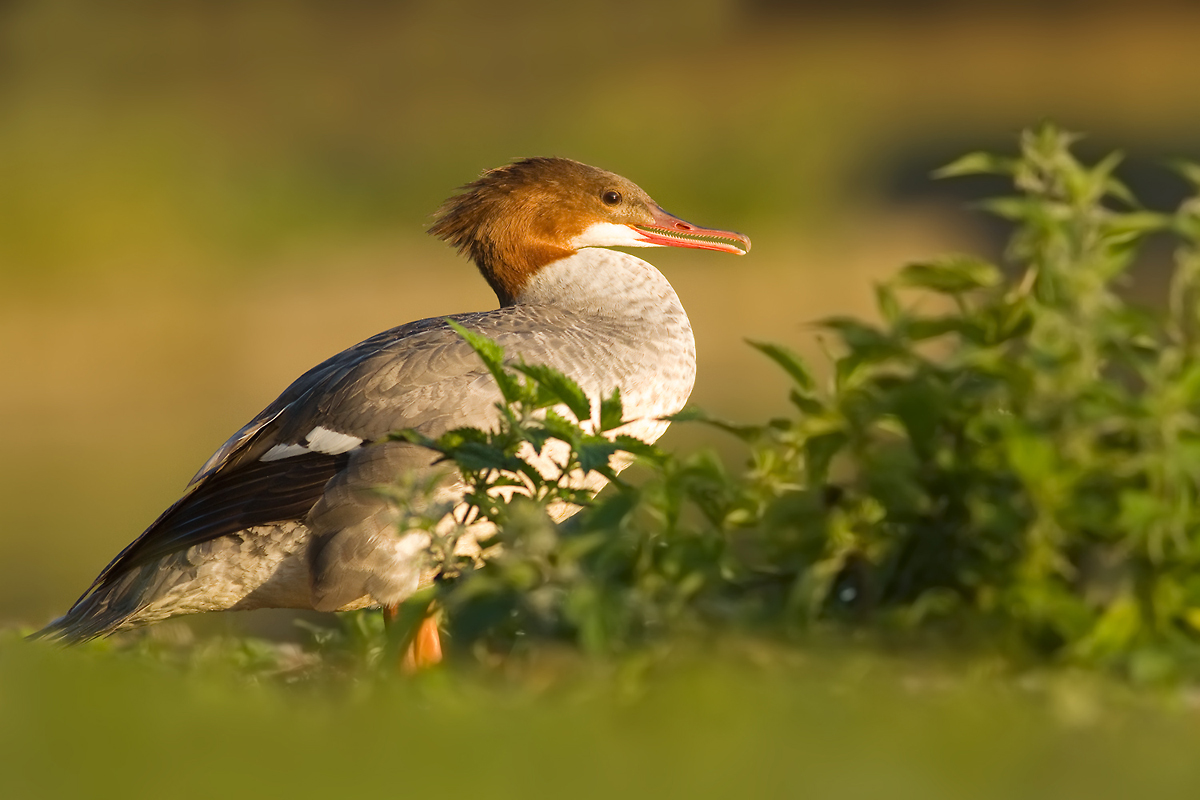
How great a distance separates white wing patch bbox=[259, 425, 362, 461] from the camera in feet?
10.5

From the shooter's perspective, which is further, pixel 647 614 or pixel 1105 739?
pixel 647 614

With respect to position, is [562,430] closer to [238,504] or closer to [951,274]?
[951,274]

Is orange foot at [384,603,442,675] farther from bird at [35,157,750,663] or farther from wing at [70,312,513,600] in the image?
wing at [70,312,513,600]

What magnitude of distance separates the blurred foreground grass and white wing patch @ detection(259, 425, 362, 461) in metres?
1.45

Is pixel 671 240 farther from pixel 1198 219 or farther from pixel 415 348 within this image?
pixel 1198 219

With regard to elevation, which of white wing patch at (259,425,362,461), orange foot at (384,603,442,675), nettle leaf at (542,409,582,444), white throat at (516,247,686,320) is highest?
white throat at (516,247,686,320)

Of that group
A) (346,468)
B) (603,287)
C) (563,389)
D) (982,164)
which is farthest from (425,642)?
(982,164)

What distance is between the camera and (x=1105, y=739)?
1429mm

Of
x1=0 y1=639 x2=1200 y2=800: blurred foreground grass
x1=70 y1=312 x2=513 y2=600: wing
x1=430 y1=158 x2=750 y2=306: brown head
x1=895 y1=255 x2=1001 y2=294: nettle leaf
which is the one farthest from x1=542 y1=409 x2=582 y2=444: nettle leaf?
x1=430 y1=158 x2=750 y2=306: brown head

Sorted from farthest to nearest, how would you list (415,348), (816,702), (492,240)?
1. (492,240)
2. (415,348)
3. (816,702)

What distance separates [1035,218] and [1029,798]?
29.9 inches

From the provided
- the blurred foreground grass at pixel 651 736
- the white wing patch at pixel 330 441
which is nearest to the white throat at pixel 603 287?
the white wing patch at pixel 330 441

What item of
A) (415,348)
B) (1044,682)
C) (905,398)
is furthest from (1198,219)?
(415,348)

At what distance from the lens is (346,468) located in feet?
10.3
